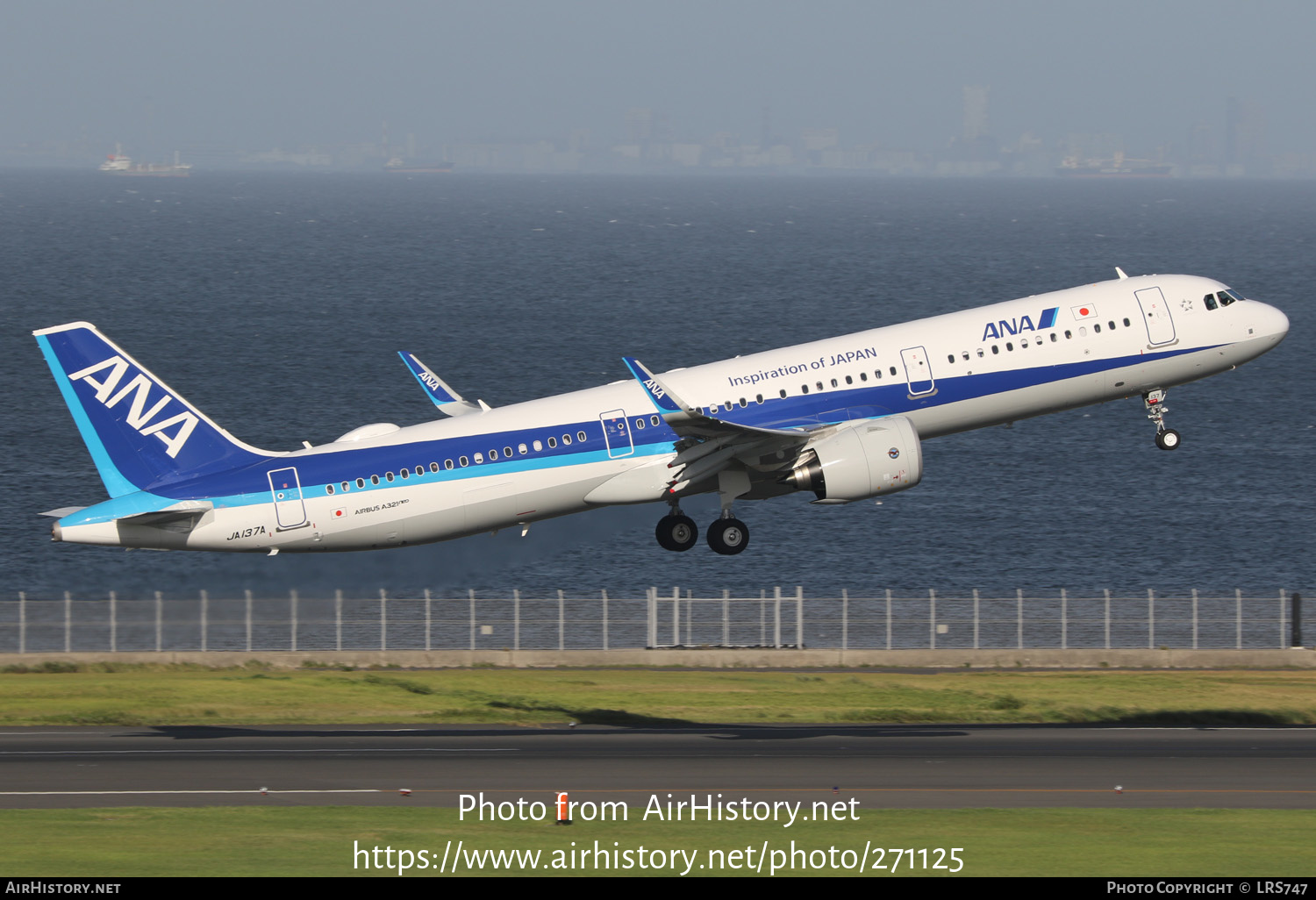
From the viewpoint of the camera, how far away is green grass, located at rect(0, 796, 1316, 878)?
36000 millimetres

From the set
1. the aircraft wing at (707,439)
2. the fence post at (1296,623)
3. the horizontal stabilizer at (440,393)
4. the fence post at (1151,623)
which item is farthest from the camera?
the fence post at (1296,623)

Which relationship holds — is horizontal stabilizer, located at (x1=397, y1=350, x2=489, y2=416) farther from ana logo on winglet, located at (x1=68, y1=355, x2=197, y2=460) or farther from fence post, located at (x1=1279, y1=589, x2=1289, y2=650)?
fence post, located at (x1=1279, y1=589, x2=1289, y2=650)

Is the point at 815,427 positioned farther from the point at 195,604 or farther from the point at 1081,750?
the point at 195,604

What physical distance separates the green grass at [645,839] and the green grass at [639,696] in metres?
14.8

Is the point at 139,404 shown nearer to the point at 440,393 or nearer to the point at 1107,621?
the point at 440,393

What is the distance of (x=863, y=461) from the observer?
169 ft

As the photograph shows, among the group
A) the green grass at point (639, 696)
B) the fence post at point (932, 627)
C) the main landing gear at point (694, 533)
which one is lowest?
the green grass at point (639, 696)

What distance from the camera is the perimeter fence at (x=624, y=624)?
66188 mm

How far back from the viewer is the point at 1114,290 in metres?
55.6

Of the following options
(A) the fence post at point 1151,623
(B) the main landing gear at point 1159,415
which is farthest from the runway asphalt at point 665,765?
(A) the fence post at point 1151,623

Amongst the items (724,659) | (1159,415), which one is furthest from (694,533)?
(1159,415)

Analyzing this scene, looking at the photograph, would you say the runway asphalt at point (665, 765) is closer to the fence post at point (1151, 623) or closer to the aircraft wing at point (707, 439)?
the aircraft wing at point (707, 439)

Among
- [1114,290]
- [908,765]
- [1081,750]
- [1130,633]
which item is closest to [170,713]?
[908,765]
